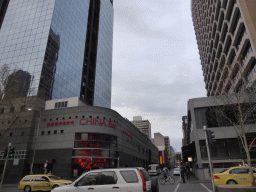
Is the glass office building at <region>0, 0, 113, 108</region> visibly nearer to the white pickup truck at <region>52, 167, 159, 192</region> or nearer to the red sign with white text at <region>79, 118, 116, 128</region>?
the red sign with white text at <region>79, 118, 116, 128</region>

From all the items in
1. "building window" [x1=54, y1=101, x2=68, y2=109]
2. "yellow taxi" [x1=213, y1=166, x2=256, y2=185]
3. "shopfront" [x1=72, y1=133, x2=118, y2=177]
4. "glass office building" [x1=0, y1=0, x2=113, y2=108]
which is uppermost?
"glass office building" [x1=0, y1=0, x2=113, y2=108]

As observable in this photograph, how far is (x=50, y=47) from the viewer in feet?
154

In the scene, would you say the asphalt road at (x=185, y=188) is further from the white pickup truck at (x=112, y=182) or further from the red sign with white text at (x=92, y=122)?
Result: the red sign with white text at (x=92, y=122)

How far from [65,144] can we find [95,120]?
6.33 meters

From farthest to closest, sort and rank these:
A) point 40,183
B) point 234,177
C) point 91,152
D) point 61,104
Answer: point 61,104 < point 91,152 < point 40,183 < point 234,177

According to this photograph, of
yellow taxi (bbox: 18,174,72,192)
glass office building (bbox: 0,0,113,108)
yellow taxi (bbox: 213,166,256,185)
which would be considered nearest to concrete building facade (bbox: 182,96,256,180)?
yellow taxi (bbox: 213,166,256,185)

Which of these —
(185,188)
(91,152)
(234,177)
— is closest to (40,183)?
(185,188)

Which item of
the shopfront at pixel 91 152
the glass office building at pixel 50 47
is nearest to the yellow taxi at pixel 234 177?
the shopfront at pixel 91 152

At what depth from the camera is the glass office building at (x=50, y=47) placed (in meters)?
44.0

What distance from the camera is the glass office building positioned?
144 feet

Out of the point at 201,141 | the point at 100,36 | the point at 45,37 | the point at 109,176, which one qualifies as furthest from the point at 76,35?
the point at 109,176

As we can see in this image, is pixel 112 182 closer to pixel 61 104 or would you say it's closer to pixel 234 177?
pixel 234 177

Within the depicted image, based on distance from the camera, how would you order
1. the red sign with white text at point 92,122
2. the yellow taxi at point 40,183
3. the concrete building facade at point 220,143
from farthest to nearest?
the red sign with white text at point 92,122 → the concrete building facade at point 220,143 → the yellow taxi at point 40,183

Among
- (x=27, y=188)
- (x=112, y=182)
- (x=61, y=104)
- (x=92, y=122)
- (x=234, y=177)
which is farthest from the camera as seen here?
(x=61, y=104)
